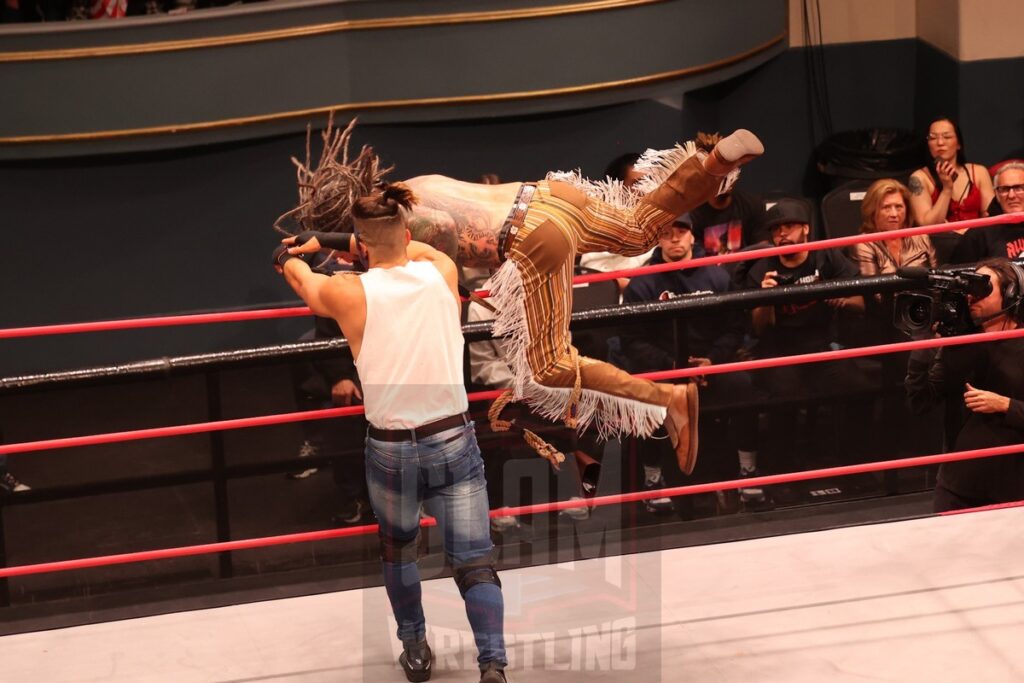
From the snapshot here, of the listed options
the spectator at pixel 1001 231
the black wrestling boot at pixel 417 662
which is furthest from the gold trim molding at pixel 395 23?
the black wrestling boot at pixel 417 662

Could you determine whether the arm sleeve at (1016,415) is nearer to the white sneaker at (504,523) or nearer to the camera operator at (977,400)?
the camera operator at (977,400)

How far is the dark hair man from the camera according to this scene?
312 centimetres

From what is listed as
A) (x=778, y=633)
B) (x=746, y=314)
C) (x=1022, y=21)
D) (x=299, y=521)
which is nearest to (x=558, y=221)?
(x=778, y=633)

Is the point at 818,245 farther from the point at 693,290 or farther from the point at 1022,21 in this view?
the point at 1022,21

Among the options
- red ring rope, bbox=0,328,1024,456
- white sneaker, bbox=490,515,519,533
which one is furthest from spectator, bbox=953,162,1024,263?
white sneaker, bbox=490,515,519,533

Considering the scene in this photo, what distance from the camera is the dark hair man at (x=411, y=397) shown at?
123 inches

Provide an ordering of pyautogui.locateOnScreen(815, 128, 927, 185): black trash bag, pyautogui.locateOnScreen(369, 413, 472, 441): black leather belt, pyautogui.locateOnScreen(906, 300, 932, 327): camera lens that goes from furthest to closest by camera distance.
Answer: pyautogui.locateOnScreen(815, 128, 927, 185): black trash bag
pyautogui.locateOnScreen(906, 300, 932, 327): camera lens
pyautogui.locateOnScreen(369, 413, 472, 441): black leather belt

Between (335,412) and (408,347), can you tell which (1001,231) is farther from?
(408,347)

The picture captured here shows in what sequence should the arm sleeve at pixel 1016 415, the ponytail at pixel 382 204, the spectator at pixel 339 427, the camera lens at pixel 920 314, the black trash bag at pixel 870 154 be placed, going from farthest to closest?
the black trash bag at pixel 870 154, the spectator at pixel 339 427, the arm sleeve at pixel 1016 415, the camera lens at pixel 920 314, the ponytail at pixel 382 204

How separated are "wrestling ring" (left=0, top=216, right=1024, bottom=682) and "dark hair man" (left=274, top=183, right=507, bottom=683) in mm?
307

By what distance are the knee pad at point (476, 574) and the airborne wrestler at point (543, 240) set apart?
0.43 metres

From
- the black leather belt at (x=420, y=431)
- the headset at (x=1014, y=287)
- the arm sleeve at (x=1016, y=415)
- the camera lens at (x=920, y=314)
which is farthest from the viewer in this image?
the arm sleeve at (x=1016, y=415)

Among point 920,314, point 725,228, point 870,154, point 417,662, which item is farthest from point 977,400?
point 870,154

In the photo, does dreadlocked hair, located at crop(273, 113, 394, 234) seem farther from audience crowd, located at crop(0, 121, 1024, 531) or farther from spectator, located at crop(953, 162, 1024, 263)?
spectator, located at crop(953, 162, 1024, 263)
